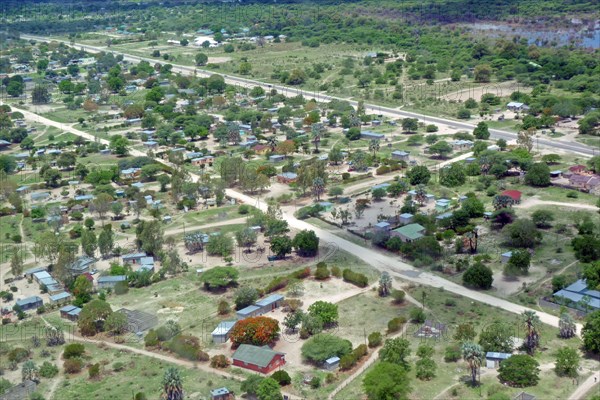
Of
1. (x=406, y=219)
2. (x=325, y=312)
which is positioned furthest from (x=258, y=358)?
(x=406, y=219)

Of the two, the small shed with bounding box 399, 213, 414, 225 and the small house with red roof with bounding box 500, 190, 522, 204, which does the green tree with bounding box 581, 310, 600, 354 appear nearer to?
the small shed with bounding box 399, 213, 414, 225

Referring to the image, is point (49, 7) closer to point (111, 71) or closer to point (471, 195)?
point (111, 71)

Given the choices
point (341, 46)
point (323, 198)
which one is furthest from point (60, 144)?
point (341, 46)

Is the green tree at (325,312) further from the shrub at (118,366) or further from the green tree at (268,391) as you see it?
the shrub at (118,366)

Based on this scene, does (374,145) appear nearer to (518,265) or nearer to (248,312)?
(518,265)

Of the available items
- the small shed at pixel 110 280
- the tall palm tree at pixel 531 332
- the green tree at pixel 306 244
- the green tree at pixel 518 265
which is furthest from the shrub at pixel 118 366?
the green tree at pixel 518 265
